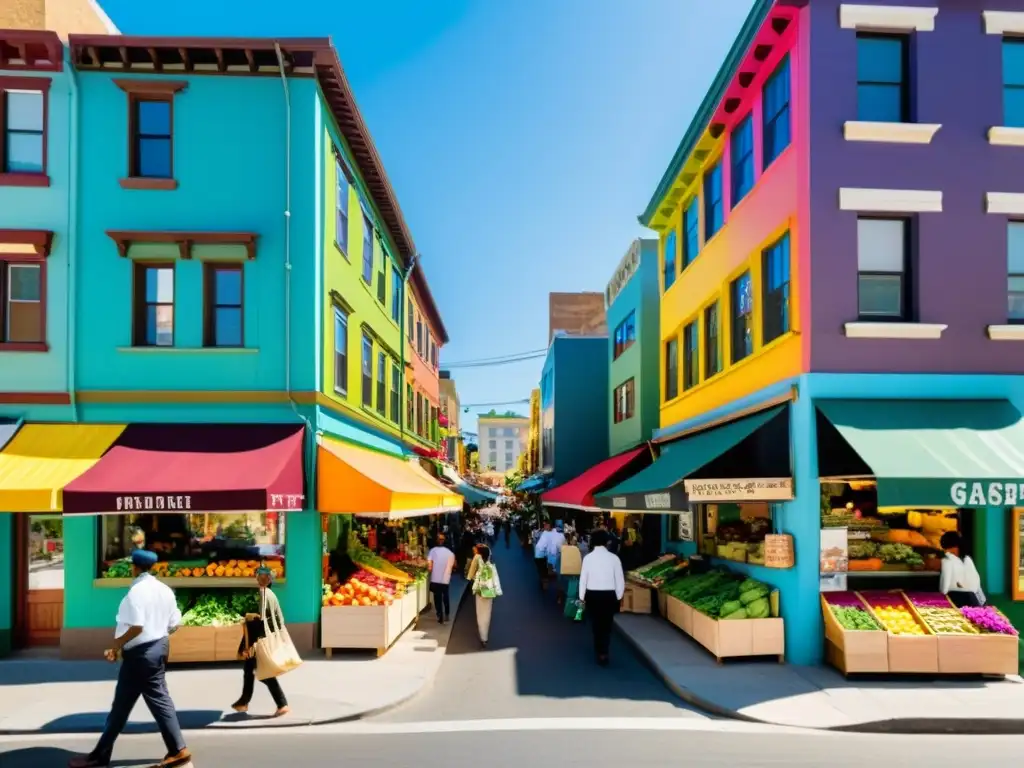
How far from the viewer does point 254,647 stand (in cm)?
872

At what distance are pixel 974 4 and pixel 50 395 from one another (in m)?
15.9

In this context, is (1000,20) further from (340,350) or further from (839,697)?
(340,350)

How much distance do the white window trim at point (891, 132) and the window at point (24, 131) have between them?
13.0m

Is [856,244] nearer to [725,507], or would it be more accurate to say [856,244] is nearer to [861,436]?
[861,436]

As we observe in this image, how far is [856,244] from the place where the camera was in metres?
11.5

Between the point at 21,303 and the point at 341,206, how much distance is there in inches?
232

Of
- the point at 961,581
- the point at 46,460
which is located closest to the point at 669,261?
the point at 961,581

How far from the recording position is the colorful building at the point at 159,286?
1264 cm

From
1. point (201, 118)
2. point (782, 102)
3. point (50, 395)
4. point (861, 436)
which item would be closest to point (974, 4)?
point (782, 102)

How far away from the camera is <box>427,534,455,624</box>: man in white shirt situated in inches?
607

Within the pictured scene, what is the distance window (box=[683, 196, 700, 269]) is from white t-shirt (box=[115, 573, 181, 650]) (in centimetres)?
1358

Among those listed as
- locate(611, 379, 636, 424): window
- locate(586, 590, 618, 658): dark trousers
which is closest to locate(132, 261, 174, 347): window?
locate(586, 590, 618, 658): dark trousers

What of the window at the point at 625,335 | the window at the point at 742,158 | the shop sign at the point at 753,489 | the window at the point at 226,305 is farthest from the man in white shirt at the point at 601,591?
the window at the point at 625,335

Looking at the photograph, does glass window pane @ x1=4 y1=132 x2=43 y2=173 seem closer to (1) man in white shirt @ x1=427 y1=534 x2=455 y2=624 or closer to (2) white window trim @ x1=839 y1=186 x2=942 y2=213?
(1) man in white shirt @ x1=427 y1=534 x2=455 y2=624
